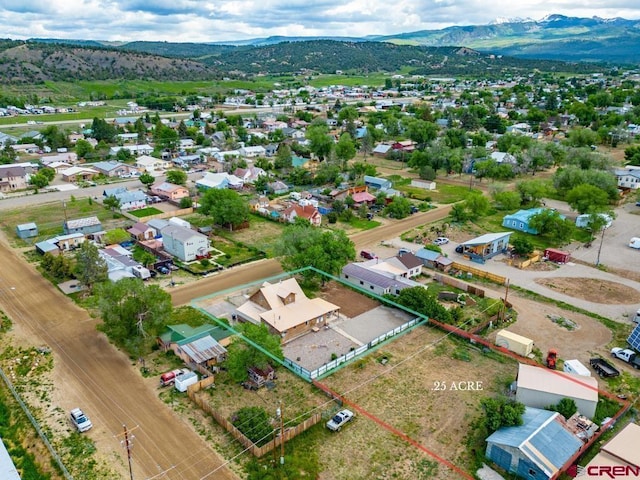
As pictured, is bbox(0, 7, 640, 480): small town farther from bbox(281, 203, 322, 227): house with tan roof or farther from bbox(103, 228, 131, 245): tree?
bbox(281, 203, 322, 227): house with tan roof

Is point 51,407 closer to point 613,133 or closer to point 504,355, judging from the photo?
A: point 504,355

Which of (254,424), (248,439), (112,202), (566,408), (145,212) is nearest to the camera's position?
(248,439)

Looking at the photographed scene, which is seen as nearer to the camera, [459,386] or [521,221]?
[459,386]

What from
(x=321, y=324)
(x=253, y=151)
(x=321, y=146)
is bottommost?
(x=321, y=324)

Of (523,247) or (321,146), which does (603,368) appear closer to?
(523,247)

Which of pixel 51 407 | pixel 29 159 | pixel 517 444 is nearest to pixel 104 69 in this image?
pixel 29 159

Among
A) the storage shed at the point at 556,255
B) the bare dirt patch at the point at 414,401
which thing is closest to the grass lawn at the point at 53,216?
the bare dirt patch at the point at 414,401

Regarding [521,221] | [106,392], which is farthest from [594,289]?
[106,392]
